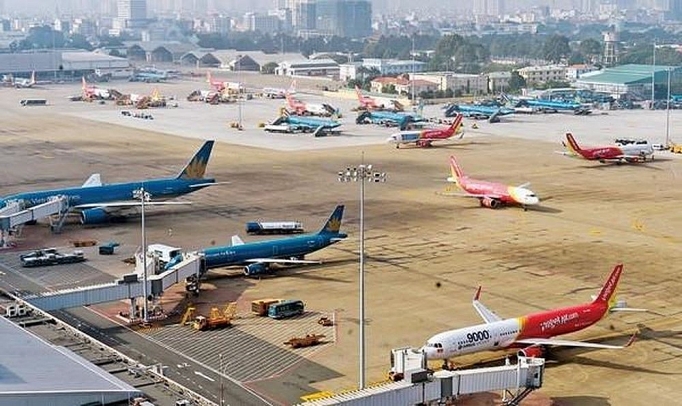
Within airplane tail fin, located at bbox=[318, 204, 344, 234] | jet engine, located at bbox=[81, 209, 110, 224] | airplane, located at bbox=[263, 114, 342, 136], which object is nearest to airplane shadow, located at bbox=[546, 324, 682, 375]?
airplane tail fin, located at bbox=[318, 204, 344, 234]

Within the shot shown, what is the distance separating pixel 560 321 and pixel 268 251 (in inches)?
1109

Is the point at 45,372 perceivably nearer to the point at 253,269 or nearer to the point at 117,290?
the point at 117,290

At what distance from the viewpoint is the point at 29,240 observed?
96.4 meters

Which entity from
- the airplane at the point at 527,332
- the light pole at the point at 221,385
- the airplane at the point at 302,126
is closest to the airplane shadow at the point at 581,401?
the airplane at the point at 527,332

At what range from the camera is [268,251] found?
81250 millimetres

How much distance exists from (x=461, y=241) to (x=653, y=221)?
22189 millimetres

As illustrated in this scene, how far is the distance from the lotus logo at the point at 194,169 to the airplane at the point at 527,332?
180 ft

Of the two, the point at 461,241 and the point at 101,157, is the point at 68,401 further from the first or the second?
the point at 101,157

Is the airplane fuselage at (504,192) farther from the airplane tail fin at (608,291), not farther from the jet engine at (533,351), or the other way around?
the jet engine at (533,351)

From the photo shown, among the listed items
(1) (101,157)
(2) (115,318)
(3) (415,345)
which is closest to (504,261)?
(3) (415,345)

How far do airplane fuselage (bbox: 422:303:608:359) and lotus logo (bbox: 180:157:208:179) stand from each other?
2196 inches

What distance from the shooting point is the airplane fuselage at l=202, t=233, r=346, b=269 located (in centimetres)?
7869

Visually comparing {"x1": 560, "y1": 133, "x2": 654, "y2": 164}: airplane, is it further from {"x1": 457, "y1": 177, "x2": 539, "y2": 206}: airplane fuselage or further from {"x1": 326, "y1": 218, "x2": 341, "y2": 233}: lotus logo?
{"x1": 326, "y1": 218, "x2": 341, "y2": 233}: lotus logo

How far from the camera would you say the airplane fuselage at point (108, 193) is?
100169 millimetres
